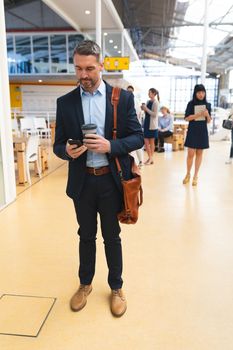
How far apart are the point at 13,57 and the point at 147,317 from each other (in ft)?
48.4

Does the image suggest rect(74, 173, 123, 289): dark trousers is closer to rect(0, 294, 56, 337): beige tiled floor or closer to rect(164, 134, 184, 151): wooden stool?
rect(0, 294, 56, 337): beige tiled floor

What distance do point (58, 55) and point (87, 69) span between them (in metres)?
13.7

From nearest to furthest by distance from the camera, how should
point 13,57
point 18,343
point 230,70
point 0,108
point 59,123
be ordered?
point 18,343 < point 59,123 < point 0,108 < point 13,57 < point 230,70

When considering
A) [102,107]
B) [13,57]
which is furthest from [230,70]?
[102,107]

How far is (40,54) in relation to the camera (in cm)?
1455

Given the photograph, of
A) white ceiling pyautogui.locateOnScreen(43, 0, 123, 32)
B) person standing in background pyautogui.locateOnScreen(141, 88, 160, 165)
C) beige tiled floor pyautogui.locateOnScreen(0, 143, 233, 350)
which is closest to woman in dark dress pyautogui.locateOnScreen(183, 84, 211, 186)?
beige tiled floor pyautogui.locateOnScreen(0, 143, 233, 350)

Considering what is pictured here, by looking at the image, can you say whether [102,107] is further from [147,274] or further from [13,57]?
[13,57]

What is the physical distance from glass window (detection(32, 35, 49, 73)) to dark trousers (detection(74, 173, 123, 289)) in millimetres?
13537

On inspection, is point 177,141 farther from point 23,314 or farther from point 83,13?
point 23,314

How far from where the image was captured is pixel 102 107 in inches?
72.4

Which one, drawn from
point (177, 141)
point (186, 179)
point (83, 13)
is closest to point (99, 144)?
point (186, 179)

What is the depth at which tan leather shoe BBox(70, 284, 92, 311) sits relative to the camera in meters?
2.11

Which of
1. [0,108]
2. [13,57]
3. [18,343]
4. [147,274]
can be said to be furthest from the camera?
[13,57]

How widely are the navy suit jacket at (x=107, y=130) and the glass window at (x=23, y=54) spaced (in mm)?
13706
